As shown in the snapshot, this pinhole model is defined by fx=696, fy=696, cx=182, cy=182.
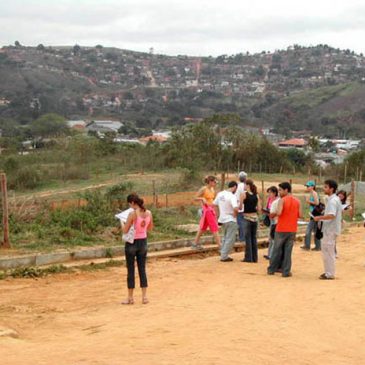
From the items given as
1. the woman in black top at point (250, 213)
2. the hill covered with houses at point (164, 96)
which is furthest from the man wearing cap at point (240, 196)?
the hill covered with houses at point (164, 96)

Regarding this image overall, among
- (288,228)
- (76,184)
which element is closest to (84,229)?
(288,228)

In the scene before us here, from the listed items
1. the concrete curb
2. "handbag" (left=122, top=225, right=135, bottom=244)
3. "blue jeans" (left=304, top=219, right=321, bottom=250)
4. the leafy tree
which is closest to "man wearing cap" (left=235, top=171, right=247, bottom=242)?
the concrete curb

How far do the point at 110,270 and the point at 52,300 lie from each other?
2.64 meters

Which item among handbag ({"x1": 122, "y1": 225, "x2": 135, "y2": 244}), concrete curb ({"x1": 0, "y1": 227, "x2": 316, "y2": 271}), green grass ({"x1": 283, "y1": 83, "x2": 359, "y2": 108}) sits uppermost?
green grass ({"x1": 283, "y1": 83, "x2": 359, "y2": 108})

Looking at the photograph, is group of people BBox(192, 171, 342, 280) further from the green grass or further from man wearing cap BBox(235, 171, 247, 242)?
the green grass

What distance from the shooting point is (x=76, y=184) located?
4000 centimetres

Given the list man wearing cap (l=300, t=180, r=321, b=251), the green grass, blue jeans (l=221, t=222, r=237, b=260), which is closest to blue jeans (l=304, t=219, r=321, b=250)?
man wearing cap (l=300, t=180, r=321, b=251)

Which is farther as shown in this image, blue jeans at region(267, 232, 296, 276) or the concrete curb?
the concrete curb

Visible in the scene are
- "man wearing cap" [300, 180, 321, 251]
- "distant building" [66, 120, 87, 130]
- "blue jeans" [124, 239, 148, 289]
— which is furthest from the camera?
"distant building" [66, 120, 87, 130]

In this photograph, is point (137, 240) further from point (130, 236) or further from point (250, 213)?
point (250, 213)

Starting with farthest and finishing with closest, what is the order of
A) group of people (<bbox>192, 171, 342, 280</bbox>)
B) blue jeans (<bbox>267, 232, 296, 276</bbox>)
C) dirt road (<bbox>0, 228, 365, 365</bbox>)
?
blue jeans (<bbox>267, 232, 296, 276</bbox>), group of people (<bbox>192, 171, 342, 280</bbox>), dirt road (<bbox>0, 228, 365, 365</bbox>)

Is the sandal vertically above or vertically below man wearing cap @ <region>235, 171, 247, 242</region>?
below

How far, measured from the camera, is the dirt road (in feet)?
22.7

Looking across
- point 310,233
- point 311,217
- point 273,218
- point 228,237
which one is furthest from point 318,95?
point 273,218
